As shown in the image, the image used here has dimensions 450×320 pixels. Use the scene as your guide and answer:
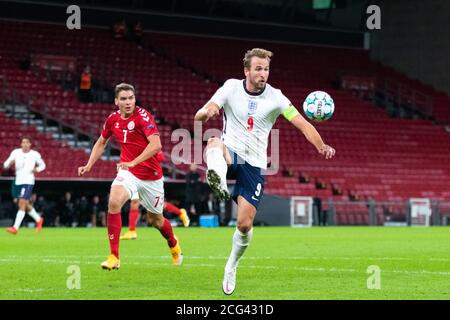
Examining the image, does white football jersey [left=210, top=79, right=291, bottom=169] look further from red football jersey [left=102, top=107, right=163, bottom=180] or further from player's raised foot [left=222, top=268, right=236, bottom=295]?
red football jersey [left=102, top=107, right=163, bottom=180]

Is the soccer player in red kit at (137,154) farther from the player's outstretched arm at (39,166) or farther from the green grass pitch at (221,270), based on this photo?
the player's outstretched arm at (39,166)

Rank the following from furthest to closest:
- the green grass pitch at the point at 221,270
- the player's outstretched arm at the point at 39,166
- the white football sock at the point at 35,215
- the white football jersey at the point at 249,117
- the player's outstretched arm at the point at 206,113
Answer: the white football sock at the point at 35,215, the player's outstretched arm at the point at 39,166, the white football jersey at the point at 249,117, the green grass pitch at the point at 221,270, the player's outstretched arm at the point at 206,113

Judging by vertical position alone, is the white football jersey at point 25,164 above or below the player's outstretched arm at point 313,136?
below

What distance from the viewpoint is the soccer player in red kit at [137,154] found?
42.1ft

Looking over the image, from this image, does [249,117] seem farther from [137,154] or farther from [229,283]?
[137,154]

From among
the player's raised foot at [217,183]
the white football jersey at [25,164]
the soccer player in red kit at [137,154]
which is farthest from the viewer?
the white football jersey at [25,164]

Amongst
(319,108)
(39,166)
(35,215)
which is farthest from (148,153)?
(35,215)

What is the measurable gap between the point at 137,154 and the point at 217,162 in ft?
13.0

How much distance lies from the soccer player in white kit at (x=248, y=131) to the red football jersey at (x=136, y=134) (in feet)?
9.51

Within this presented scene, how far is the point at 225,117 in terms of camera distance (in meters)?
10.5

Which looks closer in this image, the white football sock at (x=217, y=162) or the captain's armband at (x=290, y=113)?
the white football sock at (x=217, y=162)

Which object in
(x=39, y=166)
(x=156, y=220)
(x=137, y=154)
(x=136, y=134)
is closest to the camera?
(x=156, y=220)

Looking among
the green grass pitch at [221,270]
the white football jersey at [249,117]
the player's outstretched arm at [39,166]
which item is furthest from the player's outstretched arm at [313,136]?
the player's outstretched arm at [39,166]

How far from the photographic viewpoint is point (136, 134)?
13555 mm
